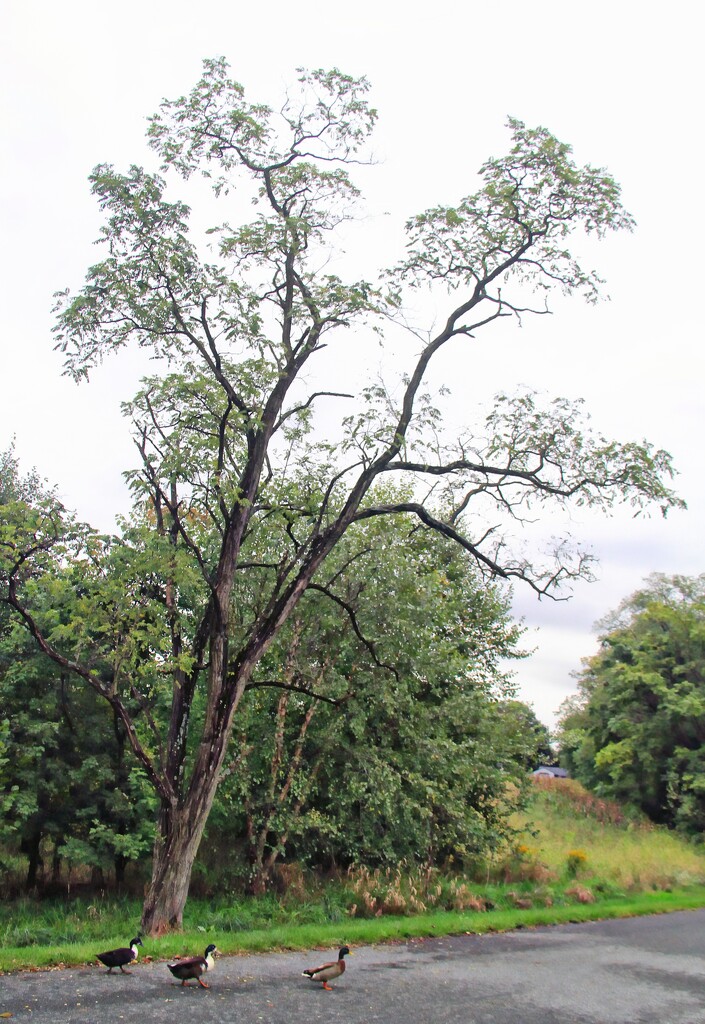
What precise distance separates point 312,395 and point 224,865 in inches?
382

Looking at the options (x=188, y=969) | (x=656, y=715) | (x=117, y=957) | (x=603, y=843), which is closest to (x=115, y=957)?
(x=117, y=957)

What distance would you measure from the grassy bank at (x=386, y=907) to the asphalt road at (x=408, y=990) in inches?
25.9

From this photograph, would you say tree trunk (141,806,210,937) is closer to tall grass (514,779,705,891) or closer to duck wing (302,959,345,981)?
duck wing (302,959,345,981)

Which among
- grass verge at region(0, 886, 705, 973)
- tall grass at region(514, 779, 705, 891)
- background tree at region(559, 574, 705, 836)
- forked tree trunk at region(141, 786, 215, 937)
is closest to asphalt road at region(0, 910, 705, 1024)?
grass verge at region(0, 886, 705, 973)

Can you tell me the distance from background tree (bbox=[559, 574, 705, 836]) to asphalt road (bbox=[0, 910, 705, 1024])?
23.3 m

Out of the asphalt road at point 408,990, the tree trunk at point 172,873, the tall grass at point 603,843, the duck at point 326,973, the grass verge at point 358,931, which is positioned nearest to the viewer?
the asphalt road at point 408,990

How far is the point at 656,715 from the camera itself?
35594 millimetres

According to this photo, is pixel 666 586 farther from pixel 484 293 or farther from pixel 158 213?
pixel 158 213

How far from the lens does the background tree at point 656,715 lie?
33688 mm

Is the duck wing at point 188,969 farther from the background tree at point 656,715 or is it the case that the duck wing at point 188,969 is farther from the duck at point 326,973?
the background tree at point 656,715

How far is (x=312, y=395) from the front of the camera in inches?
524

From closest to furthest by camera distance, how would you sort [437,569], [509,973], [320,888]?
1. [509,973]
2. [320,888]
3. [437,569]

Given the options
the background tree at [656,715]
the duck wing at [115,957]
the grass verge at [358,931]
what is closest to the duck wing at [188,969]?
the duck wing at [115,957]

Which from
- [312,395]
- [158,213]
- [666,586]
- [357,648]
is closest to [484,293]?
[312,395]
